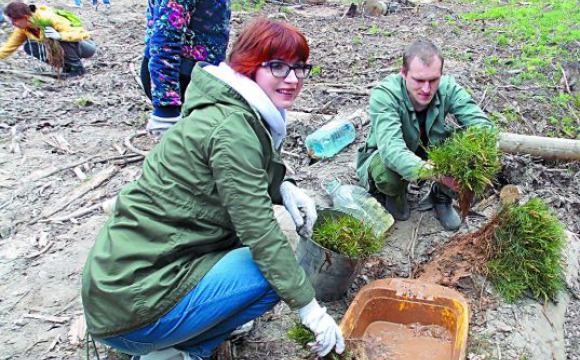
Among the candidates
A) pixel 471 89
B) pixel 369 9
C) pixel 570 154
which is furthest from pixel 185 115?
pixel 369 9

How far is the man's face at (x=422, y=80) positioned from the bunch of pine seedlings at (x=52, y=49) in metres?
5.86

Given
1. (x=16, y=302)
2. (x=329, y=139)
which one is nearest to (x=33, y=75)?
(x=329, y=139)

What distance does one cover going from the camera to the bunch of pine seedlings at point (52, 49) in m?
7.92

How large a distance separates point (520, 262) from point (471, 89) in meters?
3.58

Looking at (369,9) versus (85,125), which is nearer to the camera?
(85,125)

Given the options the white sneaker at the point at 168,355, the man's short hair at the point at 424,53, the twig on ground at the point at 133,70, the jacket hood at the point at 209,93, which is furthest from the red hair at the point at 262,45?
the twig on ground at the point at 133,70

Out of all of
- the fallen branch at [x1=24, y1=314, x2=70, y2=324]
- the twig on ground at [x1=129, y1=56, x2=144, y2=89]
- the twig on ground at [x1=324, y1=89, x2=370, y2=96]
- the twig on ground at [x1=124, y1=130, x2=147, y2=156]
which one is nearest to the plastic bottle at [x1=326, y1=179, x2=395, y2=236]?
the fallen branch at [x1=24, y1=314, x2=70, y2=324]

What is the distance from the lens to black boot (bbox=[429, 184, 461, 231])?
4.23 meters

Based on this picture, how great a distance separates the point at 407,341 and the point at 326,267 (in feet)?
2.10

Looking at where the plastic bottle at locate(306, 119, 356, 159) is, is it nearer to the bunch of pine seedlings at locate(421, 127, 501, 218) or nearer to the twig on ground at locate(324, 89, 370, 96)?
the twig on ground at locate(324, 89, 370, 96)

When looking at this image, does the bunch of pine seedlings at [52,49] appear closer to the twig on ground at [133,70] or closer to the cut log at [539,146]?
the twig on ground at [133,70]

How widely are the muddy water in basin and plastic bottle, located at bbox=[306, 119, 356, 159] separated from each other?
234 cm

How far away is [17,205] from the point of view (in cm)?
464

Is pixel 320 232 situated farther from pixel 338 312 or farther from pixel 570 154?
pixel 570 154
